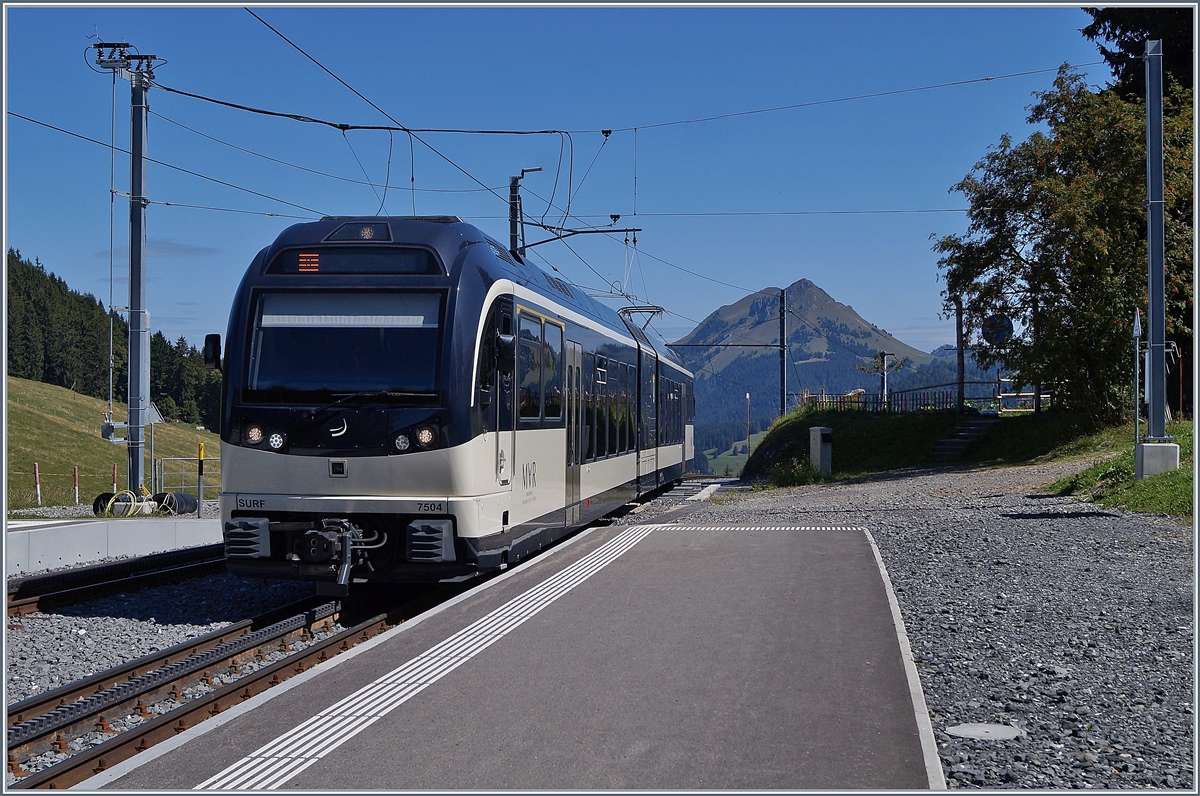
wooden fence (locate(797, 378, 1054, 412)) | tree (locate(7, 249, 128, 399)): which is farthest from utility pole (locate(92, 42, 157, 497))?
tree (locate(7, 249, 128, 399))

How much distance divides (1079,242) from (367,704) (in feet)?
89.7

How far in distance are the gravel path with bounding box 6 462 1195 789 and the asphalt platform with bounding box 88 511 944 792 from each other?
1.33 feet

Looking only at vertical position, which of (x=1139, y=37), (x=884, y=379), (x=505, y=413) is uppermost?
(x=1139, y=37)

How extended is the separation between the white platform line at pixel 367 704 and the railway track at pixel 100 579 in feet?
16.2

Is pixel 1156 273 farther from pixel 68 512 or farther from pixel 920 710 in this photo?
pixel 68 512

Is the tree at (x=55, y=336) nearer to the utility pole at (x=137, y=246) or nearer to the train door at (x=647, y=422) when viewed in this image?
the utility pole at (x=137, y=246)

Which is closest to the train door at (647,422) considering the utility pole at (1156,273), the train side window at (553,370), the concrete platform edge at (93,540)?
the train side window at (553,370)

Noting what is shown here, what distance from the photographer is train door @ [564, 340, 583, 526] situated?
46.5 ft

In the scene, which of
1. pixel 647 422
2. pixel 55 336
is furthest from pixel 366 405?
pixel 55 336

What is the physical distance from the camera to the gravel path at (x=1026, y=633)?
5.87 meters

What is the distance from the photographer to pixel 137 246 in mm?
21578

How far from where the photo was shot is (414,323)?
10203 millimetres

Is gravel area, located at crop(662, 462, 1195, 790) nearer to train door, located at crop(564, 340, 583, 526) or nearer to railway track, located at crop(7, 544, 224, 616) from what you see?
train door, located at crop(564, 340, 583, 526)

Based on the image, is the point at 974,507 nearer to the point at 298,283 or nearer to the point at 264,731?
the point at 298,283
